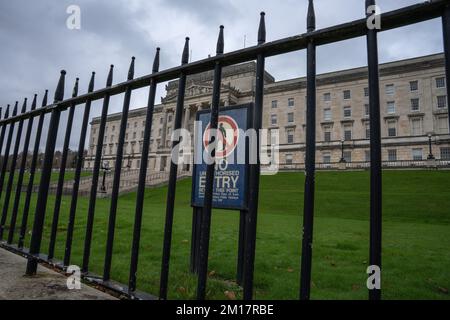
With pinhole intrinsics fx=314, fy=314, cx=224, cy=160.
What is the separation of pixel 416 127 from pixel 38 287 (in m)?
55.1

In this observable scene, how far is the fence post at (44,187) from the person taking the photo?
3.13m

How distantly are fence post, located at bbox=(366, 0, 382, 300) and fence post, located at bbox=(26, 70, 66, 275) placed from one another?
3055 millimetres

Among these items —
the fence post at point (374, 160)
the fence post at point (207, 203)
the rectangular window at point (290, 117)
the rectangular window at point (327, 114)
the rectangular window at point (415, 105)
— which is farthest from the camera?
the rectangular window at point (290, 117)

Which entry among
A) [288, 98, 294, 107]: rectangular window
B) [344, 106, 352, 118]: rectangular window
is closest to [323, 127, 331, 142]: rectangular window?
[344, 106, 352, 118]: rectangular window

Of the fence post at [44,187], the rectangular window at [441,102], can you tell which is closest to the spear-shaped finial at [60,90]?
the fence post at [44,187]

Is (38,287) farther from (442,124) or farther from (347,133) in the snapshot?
(347,133)

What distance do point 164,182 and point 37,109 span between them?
108 ft

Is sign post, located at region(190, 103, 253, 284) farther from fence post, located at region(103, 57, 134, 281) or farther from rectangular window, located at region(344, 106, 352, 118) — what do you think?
rectangular window, located at region(344, 106, 352, 118)

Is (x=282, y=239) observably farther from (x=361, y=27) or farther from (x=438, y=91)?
(x=438, y=91)

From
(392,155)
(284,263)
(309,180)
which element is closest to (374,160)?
(309,180)

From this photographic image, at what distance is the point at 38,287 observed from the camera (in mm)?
2699

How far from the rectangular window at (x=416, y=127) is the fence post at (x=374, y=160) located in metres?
53.6

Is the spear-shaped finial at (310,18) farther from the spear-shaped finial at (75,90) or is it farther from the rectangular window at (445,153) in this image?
the rectangular window at (445,153)

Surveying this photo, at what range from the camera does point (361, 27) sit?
73.4 inches
